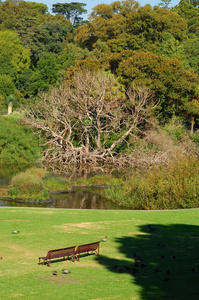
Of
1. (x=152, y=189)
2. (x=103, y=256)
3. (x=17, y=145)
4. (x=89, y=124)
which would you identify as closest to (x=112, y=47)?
(x=89, y=124)

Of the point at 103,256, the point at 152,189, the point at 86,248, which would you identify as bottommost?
the point at 103,256

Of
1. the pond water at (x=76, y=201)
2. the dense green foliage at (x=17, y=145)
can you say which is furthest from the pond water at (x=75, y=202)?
the dense green foliage at (x=17, y=145)

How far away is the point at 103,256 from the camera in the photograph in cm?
1125

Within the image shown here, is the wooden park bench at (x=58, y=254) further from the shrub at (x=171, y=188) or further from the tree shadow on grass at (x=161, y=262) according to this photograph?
the shrub at (x=171, y=188)

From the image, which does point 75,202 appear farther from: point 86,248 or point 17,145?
point 17,145

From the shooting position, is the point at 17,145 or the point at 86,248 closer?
the point at 86,248

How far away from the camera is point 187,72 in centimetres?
4491

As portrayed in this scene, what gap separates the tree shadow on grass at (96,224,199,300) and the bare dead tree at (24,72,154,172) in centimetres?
2277

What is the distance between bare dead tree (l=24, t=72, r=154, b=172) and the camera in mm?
38062

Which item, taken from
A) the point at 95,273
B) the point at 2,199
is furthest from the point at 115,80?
the point at 95,273

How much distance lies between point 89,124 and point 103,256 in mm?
30866

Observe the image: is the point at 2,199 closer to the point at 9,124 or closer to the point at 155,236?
the point at 155,236

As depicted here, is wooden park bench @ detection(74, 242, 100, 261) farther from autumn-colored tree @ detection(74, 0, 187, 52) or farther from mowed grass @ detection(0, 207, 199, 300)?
autumn-colored tree @ detection(74, 0, 187, 52)

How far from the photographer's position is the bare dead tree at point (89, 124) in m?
38.1
